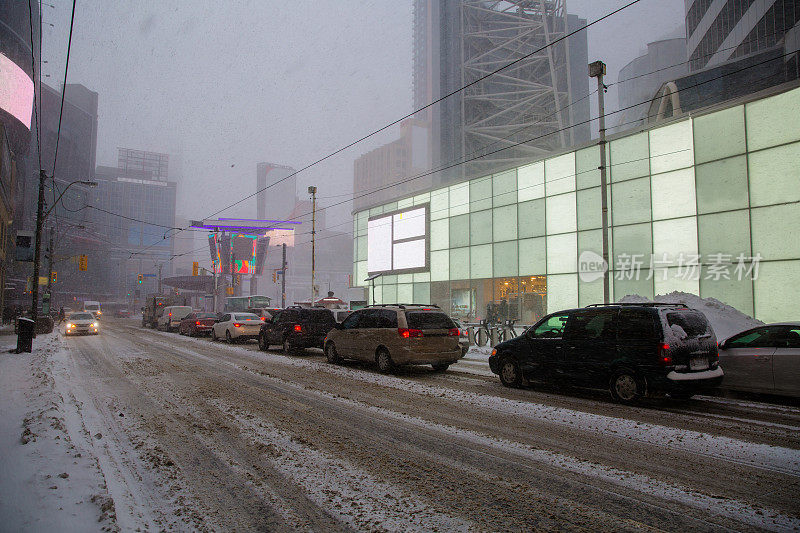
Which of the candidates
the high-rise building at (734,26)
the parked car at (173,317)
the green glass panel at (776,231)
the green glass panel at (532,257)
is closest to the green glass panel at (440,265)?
the green glass panel at (532,257)

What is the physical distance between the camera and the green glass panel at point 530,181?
2864 centimetres

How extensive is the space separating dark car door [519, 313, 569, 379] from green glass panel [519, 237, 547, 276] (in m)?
19.0

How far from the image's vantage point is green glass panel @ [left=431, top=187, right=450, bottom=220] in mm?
34938

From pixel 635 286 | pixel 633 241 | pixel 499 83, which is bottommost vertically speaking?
pixel 635 286

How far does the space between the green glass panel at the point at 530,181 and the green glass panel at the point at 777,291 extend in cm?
1219

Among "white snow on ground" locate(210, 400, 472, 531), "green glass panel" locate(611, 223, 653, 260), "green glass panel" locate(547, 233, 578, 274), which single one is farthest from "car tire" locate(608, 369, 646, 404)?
"green glass panel" locate(547, 233, 578, 274)

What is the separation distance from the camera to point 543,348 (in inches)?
362

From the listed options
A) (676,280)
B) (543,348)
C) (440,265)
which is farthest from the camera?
(440,265)

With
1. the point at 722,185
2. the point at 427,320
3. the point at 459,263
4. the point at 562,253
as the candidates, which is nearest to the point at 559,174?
the point at 562,253

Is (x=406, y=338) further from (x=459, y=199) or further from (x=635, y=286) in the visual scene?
(x=459, y=199)

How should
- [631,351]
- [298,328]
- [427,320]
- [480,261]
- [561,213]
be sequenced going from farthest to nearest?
[480,261] → [561,213] → [298,328] → [427,320] → [631,351]

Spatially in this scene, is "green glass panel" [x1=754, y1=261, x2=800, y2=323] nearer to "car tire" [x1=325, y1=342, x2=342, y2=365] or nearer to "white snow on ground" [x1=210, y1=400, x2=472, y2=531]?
"car tire" [x1=325, y1=342, x2=342, y2=365]

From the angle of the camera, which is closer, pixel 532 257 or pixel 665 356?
pixel 665 356

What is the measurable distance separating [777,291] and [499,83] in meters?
40.4
